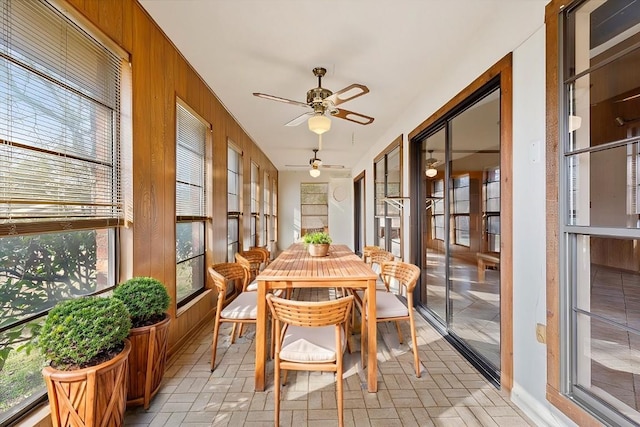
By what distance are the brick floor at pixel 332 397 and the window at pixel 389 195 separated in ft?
6.88

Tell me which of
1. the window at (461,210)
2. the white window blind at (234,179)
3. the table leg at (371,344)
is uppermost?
the white window blind at (234,179)

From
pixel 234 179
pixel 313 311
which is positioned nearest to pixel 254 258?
pixel 234 179

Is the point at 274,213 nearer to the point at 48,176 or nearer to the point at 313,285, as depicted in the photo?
the point at 313,285

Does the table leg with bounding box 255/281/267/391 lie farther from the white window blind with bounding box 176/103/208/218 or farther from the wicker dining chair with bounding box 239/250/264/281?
the wicker dining chair with bounding box 239/250/264/281

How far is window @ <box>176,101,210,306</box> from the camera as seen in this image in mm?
2744

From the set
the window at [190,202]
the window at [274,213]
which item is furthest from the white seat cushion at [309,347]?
the window at [274,213]

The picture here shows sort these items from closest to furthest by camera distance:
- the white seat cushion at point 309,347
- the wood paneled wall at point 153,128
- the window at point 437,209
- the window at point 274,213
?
1. the white seat cushion at point 309,347
2. the wood paneled wall at point 153,128
3. the window at point 437,209
4. the window at point 274,213

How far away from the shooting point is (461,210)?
2.86 metres

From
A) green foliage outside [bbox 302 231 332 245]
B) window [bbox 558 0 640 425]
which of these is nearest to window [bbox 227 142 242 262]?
green foliage outside [bbox 302 231 332 245]

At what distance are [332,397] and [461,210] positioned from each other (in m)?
2.14

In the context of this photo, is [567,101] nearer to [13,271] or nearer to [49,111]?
[49,111]

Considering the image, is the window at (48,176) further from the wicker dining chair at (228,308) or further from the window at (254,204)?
the window at (254,204)

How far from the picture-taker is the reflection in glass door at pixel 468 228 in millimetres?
2369

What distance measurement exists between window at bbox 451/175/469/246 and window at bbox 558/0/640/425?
1.26 metres
